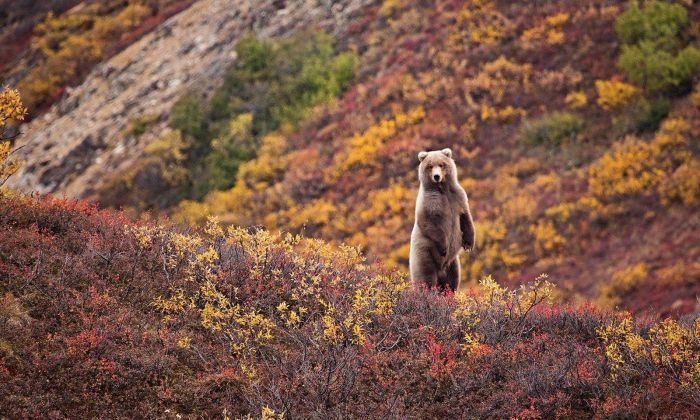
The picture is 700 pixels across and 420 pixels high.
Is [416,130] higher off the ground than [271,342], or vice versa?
[271,342]

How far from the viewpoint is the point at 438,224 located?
9.74 m

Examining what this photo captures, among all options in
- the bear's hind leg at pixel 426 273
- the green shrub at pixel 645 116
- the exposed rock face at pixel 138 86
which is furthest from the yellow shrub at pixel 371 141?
the bear's hind leg at pixel 426 273

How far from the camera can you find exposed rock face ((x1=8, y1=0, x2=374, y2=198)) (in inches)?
1490

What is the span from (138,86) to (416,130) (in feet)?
70.2

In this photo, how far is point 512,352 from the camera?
677cm

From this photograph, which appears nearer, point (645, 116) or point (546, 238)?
point (546, 238)

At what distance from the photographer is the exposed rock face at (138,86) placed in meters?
37.8

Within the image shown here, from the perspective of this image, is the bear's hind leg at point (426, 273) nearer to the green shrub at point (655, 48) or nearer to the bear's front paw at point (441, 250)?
the bear's front paw at point (441, 250)

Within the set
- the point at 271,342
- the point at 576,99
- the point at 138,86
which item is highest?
the point at 271,342

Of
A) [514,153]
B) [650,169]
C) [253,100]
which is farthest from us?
[253,100]

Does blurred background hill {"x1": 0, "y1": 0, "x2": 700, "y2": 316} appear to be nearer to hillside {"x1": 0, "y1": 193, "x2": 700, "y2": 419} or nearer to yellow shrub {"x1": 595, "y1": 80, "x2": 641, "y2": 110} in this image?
yellow shrub {"x1": 595, "y1": 80, "x2": 641, "y2": 110}

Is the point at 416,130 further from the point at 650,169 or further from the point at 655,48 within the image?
the point at 650,169

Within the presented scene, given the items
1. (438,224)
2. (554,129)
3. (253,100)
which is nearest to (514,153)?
(554,129)

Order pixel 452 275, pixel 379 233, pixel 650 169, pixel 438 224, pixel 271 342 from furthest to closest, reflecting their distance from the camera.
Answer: pixel 379 233 → pixel 650 169 → pixel 452 275 → pixel 438 224 → pixel 271 342
